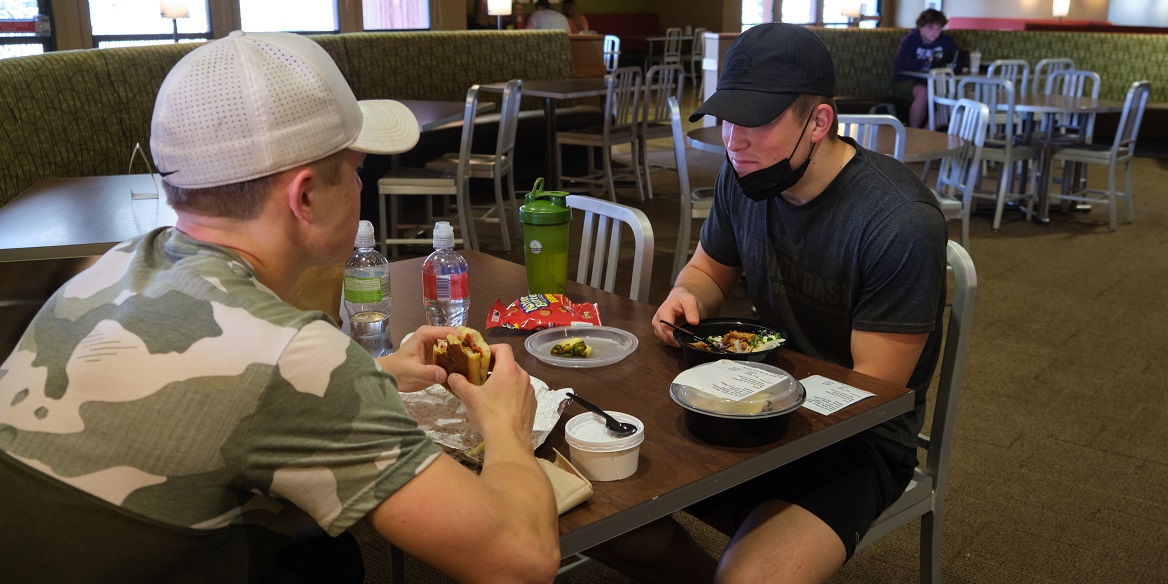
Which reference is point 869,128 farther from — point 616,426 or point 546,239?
point 616,426

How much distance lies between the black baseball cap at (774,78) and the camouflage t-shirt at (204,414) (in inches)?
36.6

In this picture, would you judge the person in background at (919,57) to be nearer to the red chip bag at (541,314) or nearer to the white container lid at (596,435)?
the red chip bag at (541,314)

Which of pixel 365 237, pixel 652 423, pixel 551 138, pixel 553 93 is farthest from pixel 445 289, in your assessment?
pixel 551 138

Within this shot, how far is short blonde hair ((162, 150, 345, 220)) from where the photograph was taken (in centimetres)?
100

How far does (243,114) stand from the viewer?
973 millimetres

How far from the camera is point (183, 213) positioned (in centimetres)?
103

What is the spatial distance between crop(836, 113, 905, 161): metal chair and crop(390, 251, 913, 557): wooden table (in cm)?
265

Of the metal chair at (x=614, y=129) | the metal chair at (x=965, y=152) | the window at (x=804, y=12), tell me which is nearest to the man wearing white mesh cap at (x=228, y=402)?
the metal chair at (x=965, y=152)

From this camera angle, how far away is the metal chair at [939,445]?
1.69m

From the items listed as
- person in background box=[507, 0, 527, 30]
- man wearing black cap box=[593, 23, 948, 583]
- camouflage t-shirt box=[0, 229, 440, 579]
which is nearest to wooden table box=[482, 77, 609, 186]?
man wearing black cap box=[593, 23, 948, 583]

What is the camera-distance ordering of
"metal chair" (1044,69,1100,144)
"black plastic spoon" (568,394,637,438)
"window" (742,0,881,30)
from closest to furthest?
"black plastic spoon" (568,394,637,438)
"metal chair" (1044,69,1100,144)
"window" (742,0,881,30)

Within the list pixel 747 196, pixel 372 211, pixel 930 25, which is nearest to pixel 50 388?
pixel 747 196

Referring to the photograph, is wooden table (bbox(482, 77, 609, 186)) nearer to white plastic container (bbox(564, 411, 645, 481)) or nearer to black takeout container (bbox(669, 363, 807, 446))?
black takeout container (bbox(669, 363, 807, 446))

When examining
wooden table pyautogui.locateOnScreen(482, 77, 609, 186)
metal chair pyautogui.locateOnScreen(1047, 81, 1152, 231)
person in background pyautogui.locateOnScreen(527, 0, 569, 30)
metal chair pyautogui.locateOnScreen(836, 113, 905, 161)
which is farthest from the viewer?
person in background pyautogui.locateOnScreen(527, 0, 569, 30)
